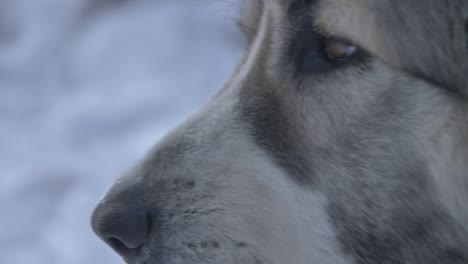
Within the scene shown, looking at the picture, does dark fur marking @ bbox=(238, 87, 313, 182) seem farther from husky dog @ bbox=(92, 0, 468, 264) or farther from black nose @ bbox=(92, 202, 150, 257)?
black nose @ bbox=(92, 202, 150, 257)

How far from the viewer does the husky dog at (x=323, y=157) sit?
1.89 m

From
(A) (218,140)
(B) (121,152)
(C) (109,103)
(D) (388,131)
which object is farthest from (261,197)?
(C) (109,103)

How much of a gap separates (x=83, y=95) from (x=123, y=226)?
397 centimetres

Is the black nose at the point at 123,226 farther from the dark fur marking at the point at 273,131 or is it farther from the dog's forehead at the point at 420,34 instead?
the dog's forehead at the point at 420,34

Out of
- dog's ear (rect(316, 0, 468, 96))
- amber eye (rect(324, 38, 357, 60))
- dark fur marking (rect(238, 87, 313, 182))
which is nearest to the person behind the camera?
dog's ear (rect(316, 0, 468, 96))

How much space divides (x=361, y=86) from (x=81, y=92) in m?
4.36

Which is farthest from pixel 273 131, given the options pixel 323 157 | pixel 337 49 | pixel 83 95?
pixel 83 95

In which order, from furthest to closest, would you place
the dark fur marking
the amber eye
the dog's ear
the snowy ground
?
the snowy ground → the dark fur marking → the amber eye → the dog's ear

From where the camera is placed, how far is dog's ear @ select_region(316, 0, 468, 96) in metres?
1.87

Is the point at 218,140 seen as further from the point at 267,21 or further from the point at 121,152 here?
the point at 121,152

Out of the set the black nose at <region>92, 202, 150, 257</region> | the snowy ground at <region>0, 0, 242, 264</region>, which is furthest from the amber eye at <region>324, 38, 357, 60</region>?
the snowy ground at <region>0, 0, 242, 264</region>

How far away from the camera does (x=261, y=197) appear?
2.16 metres

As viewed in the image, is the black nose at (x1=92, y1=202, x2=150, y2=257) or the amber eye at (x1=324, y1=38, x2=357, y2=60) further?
the black nose at (x1=92, y1=202, x2=150, y2=257)

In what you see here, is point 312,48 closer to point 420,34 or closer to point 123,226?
point 420,34
